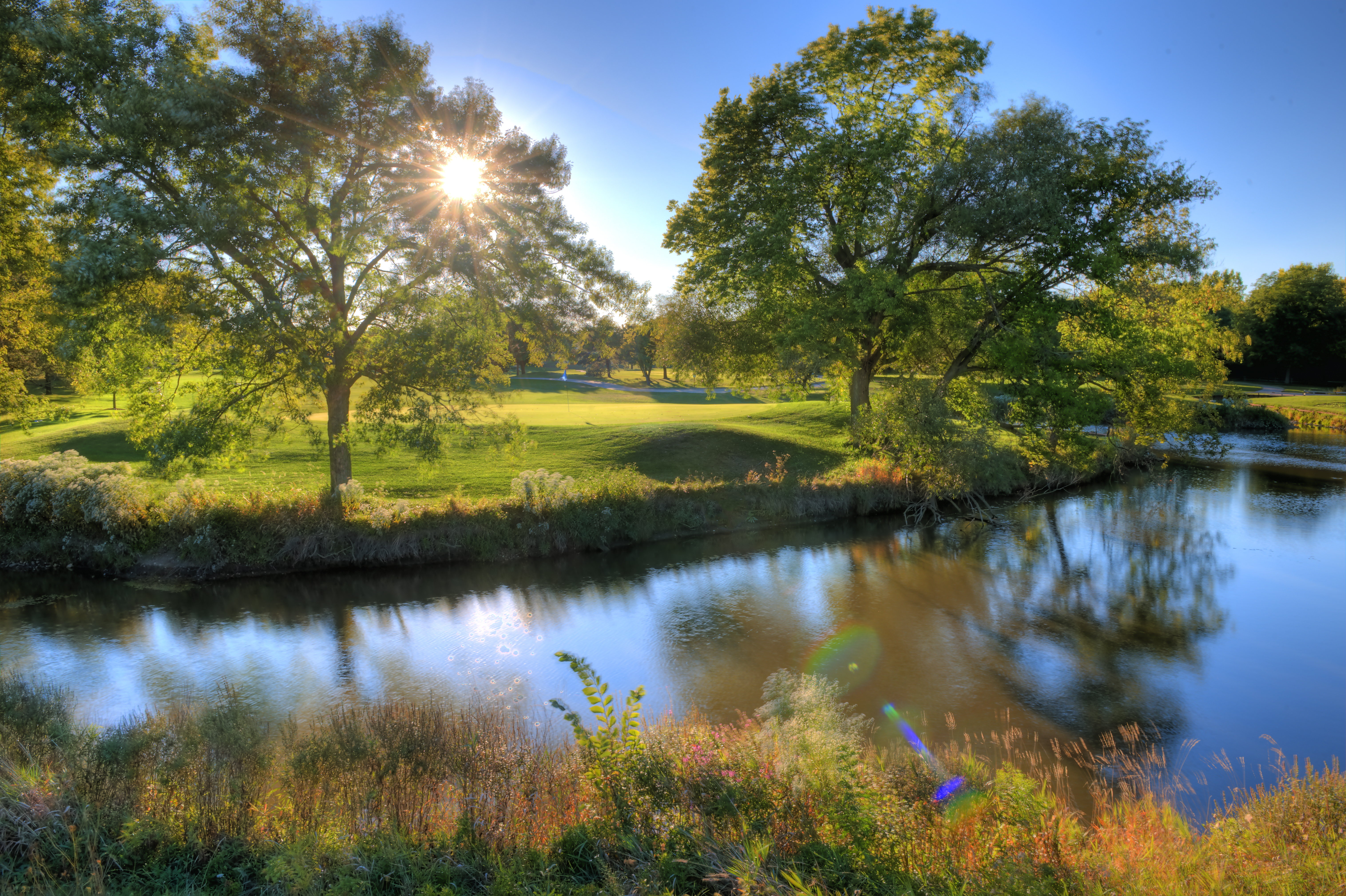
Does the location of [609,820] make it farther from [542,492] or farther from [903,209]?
[903,209]

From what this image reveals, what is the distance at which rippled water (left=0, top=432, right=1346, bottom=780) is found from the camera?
10719 mm

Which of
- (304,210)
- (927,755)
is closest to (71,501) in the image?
(304,210)

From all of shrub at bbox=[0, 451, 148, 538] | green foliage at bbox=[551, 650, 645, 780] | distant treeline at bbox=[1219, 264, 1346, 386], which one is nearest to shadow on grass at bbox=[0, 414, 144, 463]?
shrub at bbox=[0, 451, 148, 538]

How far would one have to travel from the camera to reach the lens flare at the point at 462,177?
16.7 metres

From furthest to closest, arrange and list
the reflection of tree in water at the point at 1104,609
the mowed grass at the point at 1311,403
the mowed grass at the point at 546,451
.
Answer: the mowed grass at the point at 1311,403 → the mowed grass at the point at 546,451 → the reflection of tree in water at the point at 1104,609

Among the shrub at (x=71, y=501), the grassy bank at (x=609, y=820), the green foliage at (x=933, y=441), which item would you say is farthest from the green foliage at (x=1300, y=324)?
the shrub at (x=71, y=501)

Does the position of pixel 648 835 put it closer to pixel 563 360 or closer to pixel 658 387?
pixel 563 360

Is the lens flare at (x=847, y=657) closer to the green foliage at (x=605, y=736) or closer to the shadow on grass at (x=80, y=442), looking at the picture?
the green foliage at (x=605, y=736)

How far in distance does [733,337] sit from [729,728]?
1907cm

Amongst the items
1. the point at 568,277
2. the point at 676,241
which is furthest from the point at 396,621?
the point at 676,241

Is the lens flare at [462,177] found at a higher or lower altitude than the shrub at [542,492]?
higher

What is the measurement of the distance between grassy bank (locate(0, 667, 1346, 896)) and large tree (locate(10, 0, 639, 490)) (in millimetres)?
9527

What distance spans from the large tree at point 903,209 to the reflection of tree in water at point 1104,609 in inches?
267

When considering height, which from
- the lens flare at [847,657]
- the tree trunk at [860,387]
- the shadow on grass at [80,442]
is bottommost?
the lens flare at [847,657]
